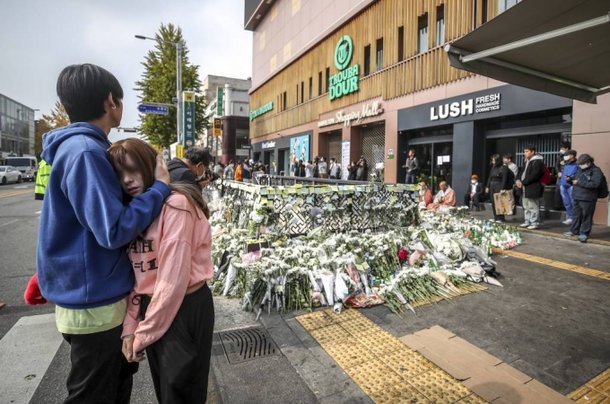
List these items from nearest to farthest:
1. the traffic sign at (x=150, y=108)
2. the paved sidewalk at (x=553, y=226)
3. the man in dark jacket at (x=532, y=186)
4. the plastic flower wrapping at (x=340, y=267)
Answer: the plastic flower wrapping at (x=340, y=267) → the paved sidewalk at (x=553, y=226) → the man in dark jacket at (x=532, y=186) → the traffic sign at (x=150, y=108)

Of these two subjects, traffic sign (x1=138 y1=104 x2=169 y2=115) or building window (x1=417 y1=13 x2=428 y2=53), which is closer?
building window (x1=417 y1=13 x2=428 y2=53)

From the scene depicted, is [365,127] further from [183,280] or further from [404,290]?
[183,280]

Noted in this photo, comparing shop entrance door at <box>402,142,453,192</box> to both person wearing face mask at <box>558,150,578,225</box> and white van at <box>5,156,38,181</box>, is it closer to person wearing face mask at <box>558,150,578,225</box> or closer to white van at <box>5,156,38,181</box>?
person wearing face mask at <box>558,150,578,225</box>

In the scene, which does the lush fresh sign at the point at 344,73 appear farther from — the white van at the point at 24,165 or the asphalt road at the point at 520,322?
the white van at the point at 24,165

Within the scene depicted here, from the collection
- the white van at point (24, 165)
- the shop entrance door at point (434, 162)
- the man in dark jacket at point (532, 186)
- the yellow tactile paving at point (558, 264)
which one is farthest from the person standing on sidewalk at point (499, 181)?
the white van at point (24, 165)

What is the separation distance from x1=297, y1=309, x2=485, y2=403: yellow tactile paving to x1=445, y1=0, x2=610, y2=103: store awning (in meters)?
2.88

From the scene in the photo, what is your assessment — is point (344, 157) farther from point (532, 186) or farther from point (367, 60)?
point (532, 186)

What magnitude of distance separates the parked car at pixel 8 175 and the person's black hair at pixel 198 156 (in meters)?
35.8

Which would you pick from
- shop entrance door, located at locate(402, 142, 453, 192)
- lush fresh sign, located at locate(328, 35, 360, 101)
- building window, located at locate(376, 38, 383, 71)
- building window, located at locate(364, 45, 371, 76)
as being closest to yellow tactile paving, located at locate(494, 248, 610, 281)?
shop entrance door, located at locate(402, 142, 453, 192)

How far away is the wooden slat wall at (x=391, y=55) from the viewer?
12.7 meters

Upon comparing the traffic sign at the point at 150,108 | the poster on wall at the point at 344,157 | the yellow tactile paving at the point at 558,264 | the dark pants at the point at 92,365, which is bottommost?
the yellow tactile paving at the point at 558,264

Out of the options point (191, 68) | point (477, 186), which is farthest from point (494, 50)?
point (191, 68)

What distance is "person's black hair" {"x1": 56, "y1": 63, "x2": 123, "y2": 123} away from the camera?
1.60 m

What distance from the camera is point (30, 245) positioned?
7984 mm
